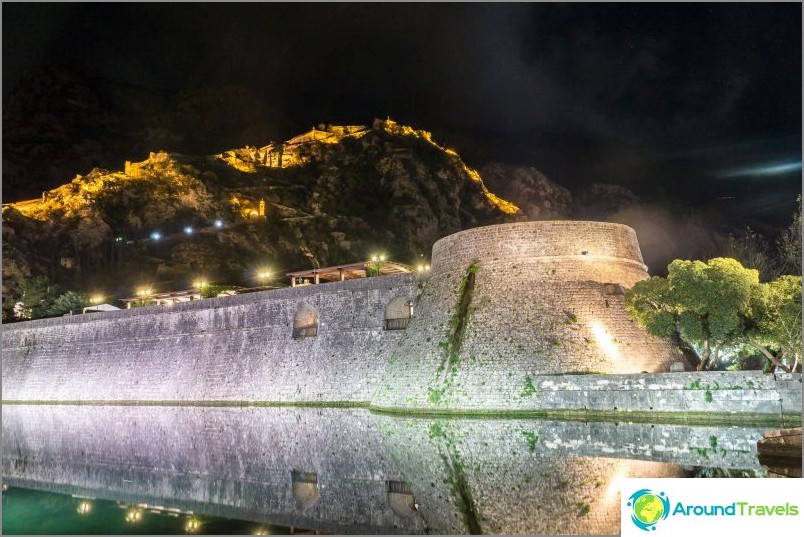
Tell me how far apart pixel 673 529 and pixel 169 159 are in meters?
81.4

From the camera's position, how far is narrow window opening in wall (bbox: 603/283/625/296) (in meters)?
21.2

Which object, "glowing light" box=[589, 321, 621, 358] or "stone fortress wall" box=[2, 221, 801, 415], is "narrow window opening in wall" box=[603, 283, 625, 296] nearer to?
"stone fortress wall" box=[2, 221, 801, 415]

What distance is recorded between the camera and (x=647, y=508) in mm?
5875

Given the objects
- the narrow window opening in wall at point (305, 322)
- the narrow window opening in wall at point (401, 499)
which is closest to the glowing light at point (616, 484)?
the narrow window opening in wall at point (401, 499)

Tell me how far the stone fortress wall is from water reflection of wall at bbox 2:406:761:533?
1.54 metres

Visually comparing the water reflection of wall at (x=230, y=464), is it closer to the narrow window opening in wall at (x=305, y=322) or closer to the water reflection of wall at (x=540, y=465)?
the water reflection of wall at (x=540, y=465)

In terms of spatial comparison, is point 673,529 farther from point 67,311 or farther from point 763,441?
point 67,311

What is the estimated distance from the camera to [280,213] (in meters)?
75.9

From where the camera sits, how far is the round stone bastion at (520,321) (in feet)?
64.6

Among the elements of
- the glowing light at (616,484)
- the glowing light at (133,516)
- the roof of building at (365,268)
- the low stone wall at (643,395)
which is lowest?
the glowing light at (133,516)

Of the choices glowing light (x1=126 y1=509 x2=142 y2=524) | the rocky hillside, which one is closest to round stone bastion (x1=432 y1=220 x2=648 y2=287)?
glowing light (x1=126 y1=509 x2=142 y2=524)

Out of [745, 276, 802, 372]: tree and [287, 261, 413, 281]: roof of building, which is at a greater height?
[287, 261, 413, 281]: roof of building

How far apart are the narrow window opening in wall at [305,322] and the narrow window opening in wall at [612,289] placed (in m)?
12.0

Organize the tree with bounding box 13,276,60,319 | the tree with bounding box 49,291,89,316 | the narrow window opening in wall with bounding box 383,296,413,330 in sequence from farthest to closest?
1. the tree with bounding box 13,276,60,319
2. the tree with bounding box 49,291,89,316
3. the narrow window opening in wall with bounding box 383,296,413,330
